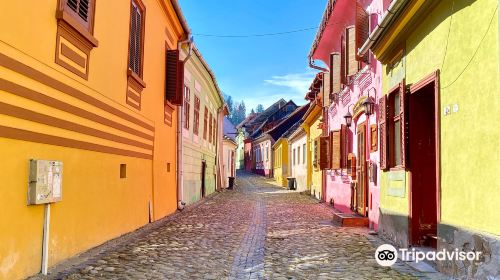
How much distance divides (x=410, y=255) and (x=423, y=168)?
4.05ft

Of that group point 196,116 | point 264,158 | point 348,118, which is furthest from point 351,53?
point 264,158

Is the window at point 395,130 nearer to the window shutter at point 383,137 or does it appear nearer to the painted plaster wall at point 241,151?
the window shutter at point 383,137

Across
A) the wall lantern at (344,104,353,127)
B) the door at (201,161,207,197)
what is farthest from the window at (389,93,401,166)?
the door at (201,161,207,197)

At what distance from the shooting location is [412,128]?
6.57 meters

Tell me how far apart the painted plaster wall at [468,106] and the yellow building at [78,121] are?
428 centimetres

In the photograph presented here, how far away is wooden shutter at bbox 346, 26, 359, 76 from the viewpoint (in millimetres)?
10789

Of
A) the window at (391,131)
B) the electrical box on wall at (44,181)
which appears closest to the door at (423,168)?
the window at (391,131)

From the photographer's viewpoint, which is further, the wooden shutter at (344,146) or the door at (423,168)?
the wooden shutter at (344,146)

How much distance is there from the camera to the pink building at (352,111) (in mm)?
9156

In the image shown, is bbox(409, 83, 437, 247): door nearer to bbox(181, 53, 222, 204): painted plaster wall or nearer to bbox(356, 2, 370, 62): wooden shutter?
bbox(356, 2, 370, 62): wooden shutter

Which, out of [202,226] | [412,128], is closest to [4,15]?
[412,128]

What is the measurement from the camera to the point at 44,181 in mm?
4805

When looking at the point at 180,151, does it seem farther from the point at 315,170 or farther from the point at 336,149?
the point at 315,170

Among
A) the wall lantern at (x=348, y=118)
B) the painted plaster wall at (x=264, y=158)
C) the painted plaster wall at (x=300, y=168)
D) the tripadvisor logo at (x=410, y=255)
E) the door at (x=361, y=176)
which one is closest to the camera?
the tripadvisor logo at (x=410, y=255)
